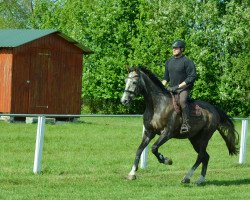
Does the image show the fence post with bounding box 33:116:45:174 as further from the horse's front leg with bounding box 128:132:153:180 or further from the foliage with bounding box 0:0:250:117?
the foliage with bounding box 0:0:250:117

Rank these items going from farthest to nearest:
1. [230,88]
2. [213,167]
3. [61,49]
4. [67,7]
→ [67,7] < [230,88] < [61,49] < [213,167]

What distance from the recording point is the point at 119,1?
5356cm

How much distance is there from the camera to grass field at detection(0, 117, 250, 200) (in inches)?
507

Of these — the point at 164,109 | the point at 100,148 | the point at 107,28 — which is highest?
the point at 107,28

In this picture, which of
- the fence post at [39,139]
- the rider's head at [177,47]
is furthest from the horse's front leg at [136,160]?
the fence post at [39,139]

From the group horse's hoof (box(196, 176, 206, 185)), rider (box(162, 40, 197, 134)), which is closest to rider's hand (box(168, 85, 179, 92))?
rider (box(162, 40, 197, 134))

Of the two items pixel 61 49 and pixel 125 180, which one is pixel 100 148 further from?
pixel 61 49

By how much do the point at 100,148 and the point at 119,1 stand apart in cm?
3086

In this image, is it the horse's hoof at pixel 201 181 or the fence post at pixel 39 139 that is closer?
the horse's hoof at pixel 201 181

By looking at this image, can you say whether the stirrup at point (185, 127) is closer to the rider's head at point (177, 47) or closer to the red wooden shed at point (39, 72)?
the rider's head at point (177, 47)

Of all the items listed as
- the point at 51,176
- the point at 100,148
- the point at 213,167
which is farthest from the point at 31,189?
the point at 100,148

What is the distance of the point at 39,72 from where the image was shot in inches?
1389

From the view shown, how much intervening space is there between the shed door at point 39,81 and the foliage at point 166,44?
1593 cm

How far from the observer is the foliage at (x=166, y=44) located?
167ft
